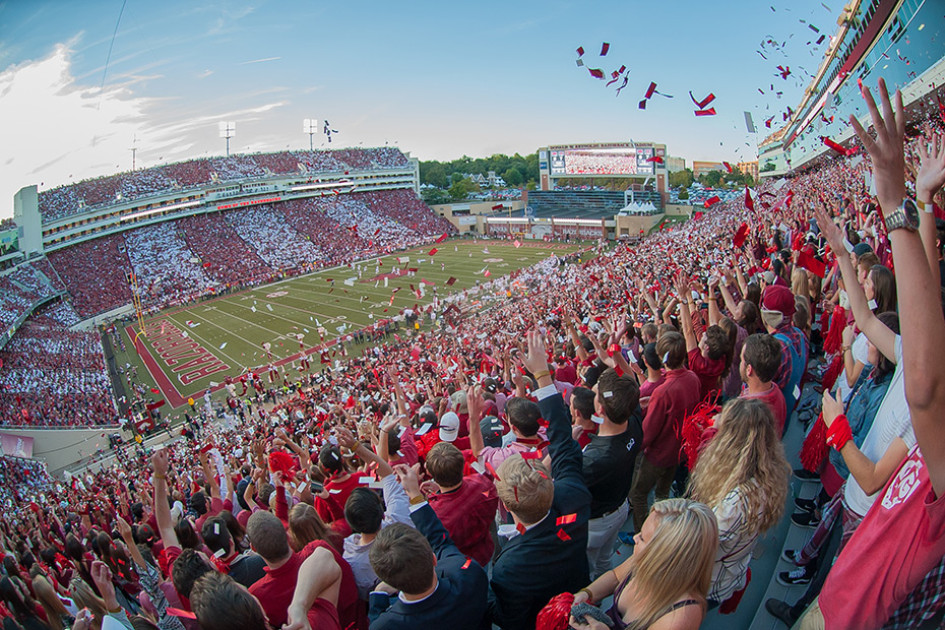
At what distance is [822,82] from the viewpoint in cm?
4934

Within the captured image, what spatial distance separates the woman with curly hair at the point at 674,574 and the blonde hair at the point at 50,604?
4.00 m

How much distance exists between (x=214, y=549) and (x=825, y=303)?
6625 millimetres

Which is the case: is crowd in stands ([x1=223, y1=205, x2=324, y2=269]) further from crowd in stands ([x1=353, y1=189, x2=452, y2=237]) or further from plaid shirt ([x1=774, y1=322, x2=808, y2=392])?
plaid shirt ([x1=774, y1=322, x2=808, y2=392])

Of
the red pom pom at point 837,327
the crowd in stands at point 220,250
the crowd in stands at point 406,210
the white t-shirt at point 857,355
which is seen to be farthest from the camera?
the crowd in stands at point 406,210

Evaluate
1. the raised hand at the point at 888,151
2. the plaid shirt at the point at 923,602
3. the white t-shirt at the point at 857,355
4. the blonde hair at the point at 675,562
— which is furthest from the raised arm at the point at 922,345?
the white t-shirt at the point at 857,355

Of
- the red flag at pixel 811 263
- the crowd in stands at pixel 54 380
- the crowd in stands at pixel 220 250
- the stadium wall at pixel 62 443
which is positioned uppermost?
the crowd in stands at pixel 220 250

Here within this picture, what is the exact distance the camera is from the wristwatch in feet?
5.48

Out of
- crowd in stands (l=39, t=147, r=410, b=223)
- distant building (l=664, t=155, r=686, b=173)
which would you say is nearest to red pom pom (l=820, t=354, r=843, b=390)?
crowd in stands (l=39, t=147, r=410, b=223)

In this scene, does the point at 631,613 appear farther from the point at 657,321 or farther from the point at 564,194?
the point at 564,194

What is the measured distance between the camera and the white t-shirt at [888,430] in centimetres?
220

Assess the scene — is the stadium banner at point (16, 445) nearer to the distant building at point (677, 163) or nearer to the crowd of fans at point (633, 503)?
the crowd of fans at point (633, 503)

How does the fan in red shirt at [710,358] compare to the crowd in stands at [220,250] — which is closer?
the fan in red shirt at [710,358]

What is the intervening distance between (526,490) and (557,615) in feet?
1.86

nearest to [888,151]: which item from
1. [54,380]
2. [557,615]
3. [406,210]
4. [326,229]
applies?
[557,615]
